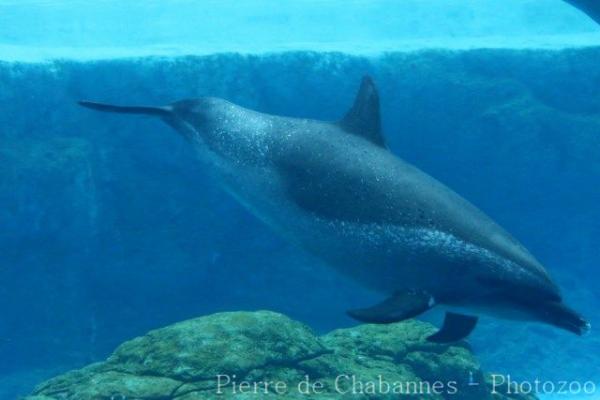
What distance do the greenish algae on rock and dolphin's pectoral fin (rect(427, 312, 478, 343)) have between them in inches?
64.4

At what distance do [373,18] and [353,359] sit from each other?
19595mm

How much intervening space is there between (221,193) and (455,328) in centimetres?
1092

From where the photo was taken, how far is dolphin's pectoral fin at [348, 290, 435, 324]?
4992mm

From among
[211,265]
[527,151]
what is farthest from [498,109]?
[211,265]

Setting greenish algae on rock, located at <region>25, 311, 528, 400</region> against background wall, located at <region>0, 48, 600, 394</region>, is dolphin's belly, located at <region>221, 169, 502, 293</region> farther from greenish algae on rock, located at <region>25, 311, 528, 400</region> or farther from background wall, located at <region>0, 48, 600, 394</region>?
background wall, located at <region>0, 48, 600, 394</region>

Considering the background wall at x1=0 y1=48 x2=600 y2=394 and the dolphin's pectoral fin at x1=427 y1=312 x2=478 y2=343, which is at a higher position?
the background wall at x1=0 y1=48 x2=600 y2=394

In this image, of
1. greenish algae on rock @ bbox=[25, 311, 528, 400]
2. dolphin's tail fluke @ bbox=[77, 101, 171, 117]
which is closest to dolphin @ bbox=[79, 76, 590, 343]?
dolphin's tail fluke @ bbox=[77, 101, 171, 117]

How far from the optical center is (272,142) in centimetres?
680

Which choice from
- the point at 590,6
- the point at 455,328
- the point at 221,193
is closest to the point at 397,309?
the point at 455,328

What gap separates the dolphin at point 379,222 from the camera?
5.20 m

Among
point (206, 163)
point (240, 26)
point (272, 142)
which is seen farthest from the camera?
point (240, 26)

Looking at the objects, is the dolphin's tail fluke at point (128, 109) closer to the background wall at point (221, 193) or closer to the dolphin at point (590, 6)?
the background wall at point (221, 193)

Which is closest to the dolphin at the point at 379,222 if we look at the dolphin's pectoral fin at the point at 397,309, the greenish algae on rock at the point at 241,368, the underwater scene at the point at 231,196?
the dolphin's pectoral fin at the point at 397,309

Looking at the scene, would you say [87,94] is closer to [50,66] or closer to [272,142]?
[50,66]
